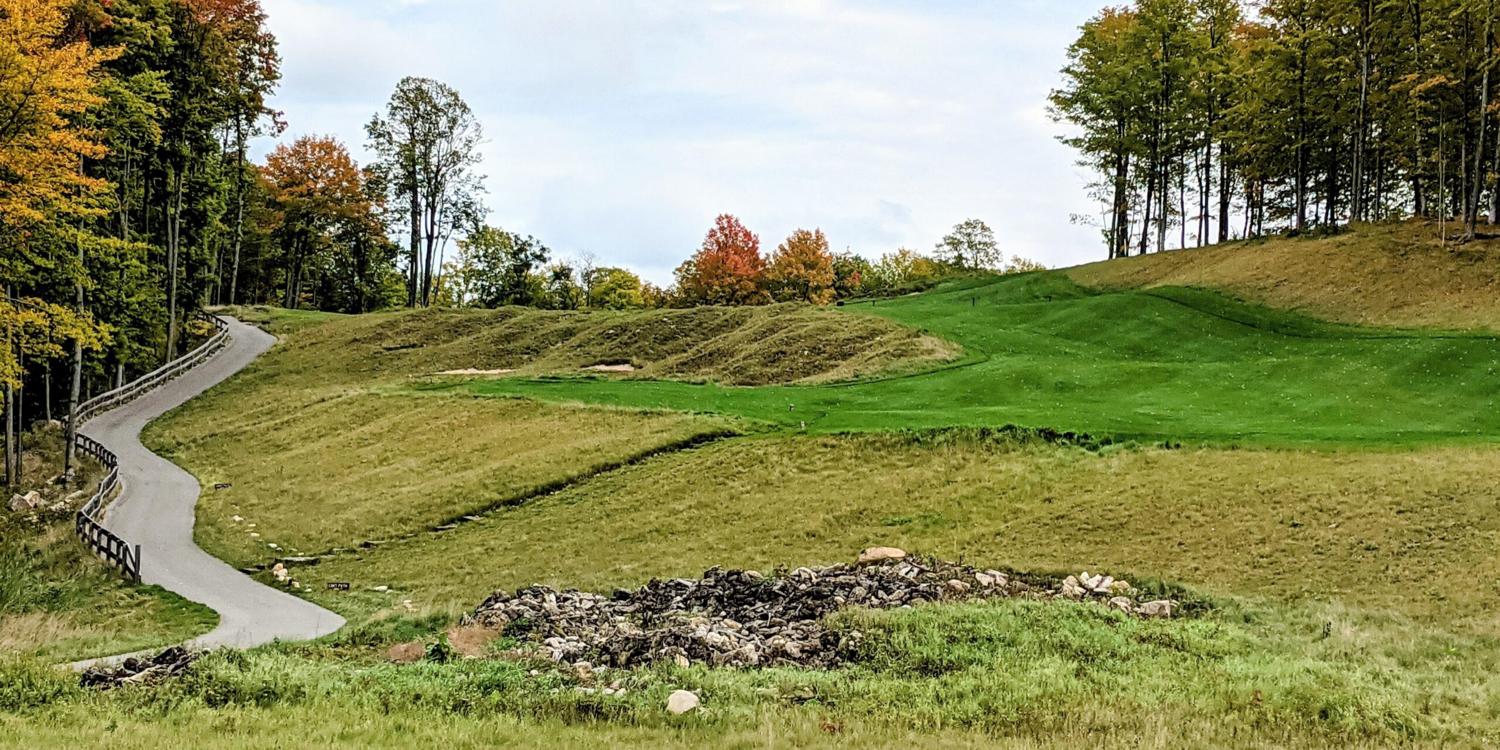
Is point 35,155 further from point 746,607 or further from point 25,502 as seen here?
point 746,607

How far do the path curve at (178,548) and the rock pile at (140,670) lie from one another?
1563 mm

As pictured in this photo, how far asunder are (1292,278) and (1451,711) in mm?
39615

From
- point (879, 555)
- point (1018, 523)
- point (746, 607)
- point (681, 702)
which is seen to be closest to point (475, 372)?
point (879, 555)

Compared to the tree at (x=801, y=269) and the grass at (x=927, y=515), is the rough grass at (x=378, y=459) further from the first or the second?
the tree at (x=801, y=269)

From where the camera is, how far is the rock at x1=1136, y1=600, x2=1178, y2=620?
49.8ft

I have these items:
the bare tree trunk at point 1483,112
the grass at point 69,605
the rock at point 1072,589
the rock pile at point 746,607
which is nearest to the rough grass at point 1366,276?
the bare tree trunk at point 1483,112

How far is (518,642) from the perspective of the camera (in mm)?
13945

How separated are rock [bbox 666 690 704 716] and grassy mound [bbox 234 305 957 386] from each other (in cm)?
2894

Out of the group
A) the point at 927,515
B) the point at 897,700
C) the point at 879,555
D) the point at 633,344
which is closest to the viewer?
the point at 897,700

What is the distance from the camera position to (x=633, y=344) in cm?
5050

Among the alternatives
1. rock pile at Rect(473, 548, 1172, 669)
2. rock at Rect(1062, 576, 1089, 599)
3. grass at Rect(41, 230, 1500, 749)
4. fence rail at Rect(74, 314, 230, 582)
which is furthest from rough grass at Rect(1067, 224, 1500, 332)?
fence rail at Rect(74, 314, 230, 582)

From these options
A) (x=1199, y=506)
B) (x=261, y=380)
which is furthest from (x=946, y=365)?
(x=261, y=380)

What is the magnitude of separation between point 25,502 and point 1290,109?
60233 mm

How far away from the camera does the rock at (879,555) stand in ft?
62.1
